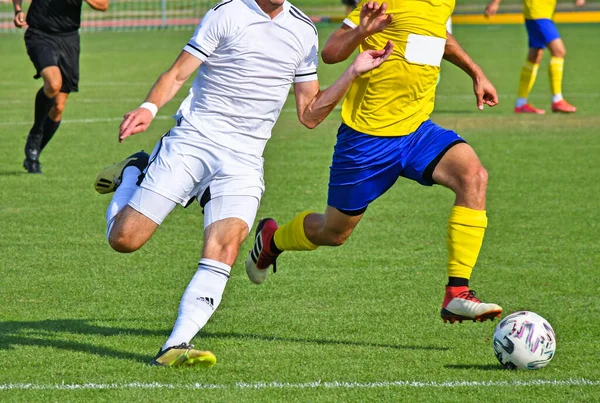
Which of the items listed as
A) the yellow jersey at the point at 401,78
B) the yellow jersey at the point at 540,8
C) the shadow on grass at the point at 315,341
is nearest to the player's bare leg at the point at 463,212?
the shadow on grass at the point at 315,341

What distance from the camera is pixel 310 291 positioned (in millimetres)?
7836

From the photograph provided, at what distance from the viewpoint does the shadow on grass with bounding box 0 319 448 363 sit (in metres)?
6.36

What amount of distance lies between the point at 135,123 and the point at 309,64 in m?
1.23

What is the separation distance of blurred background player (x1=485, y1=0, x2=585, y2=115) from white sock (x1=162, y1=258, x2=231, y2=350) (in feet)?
38.5

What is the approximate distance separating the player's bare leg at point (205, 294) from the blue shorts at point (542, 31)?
39.0ft

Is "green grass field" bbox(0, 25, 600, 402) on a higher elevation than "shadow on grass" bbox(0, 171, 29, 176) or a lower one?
higher

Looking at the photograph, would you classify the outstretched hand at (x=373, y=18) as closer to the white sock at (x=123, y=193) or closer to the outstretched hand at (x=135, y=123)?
the outstretched hand at (x=135, y=123)

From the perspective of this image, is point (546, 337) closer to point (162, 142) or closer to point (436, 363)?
point (436, 363)

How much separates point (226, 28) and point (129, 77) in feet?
59.0

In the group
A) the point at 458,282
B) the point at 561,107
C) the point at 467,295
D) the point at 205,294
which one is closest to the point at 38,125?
the point at 205,294

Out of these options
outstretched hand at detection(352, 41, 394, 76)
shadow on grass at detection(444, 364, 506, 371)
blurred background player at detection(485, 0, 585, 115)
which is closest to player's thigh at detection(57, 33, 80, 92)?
blurred background player at detection(485, 0, 585, 115)

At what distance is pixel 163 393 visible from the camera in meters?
5.45

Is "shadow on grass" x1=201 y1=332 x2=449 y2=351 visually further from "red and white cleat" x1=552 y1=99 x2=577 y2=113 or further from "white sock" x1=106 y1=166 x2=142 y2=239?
"red and white cleat" x1=552 y1=99 x2=577 y2=113

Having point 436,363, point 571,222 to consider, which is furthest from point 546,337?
point 571,222
